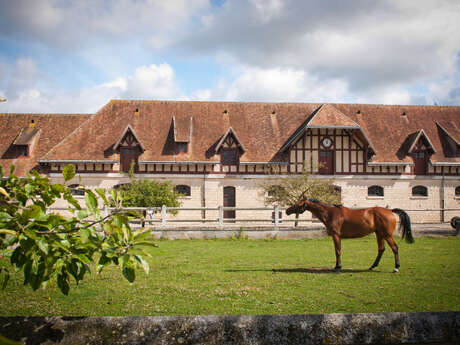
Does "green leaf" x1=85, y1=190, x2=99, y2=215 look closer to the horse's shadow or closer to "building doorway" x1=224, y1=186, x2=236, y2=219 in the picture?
the horse's shadow

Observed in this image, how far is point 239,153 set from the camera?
23.0 m

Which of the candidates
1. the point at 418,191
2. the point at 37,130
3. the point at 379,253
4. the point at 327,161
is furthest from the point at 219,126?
the point at 379,253

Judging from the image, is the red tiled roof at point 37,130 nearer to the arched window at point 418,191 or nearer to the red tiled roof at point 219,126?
the red tiled roof at point 219,126

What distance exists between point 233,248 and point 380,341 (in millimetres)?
11086

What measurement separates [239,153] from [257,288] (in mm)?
16784

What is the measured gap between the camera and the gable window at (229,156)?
2302cm

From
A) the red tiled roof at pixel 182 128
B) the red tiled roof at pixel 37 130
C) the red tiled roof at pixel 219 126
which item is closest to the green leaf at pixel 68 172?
the red tiled roof at pixel 219 126

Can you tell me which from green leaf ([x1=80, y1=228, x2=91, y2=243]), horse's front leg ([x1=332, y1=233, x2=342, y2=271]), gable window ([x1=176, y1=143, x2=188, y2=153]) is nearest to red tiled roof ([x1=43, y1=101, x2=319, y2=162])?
gable window ([x1=176, y1=143, x2=188, y2=153])

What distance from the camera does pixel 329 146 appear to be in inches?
907

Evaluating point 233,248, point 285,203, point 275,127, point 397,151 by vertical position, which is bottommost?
point 233,248

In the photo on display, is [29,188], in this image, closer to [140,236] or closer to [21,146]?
[140,236]

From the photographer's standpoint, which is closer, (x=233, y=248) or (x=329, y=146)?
(x=233, y=248)

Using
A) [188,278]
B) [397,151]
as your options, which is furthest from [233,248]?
[397,151]

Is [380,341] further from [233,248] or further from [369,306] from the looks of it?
[233,248]
